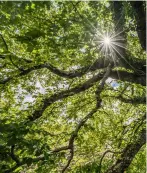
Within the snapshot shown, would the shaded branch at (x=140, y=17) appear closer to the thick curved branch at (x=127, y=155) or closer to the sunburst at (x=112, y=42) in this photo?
the sunburst at (x=112, y=42)

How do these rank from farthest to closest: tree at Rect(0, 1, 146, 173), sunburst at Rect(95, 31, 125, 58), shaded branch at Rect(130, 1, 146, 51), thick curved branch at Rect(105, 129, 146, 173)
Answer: thick curved branch at Rect(105, 129, 146, 173)
sunburst at Rect(95, 31, 125, 58)
shaded branch at Rect(130, 1, 146, 51)
tree at Rect(0, 1, 146, 173)

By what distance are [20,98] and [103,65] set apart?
4480 mm

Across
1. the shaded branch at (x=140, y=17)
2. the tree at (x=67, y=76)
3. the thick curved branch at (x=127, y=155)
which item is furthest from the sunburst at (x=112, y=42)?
the thick curved branch at (x=127, y=155)

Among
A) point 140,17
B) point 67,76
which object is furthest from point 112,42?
point 67,76

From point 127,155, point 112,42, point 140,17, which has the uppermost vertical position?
point 112,42

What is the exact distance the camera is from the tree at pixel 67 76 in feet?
15.8

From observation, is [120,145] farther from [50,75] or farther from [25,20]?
Result: [25,20]

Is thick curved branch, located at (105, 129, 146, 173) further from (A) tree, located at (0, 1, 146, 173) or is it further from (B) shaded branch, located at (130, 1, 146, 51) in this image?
(B) shaded branch, located at (130, 1, 146, 51)

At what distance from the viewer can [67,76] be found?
10.8 meters

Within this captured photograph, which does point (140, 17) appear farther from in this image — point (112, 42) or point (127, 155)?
point (127, 155)

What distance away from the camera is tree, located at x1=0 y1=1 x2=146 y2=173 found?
4.82m

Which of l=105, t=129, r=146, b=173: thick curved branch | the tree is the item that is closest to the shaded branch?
the tree

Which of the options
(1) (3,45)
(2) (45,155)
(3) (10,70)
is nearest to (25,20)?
(1) (3,45)

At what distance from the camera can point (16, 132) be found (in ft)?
14.1
